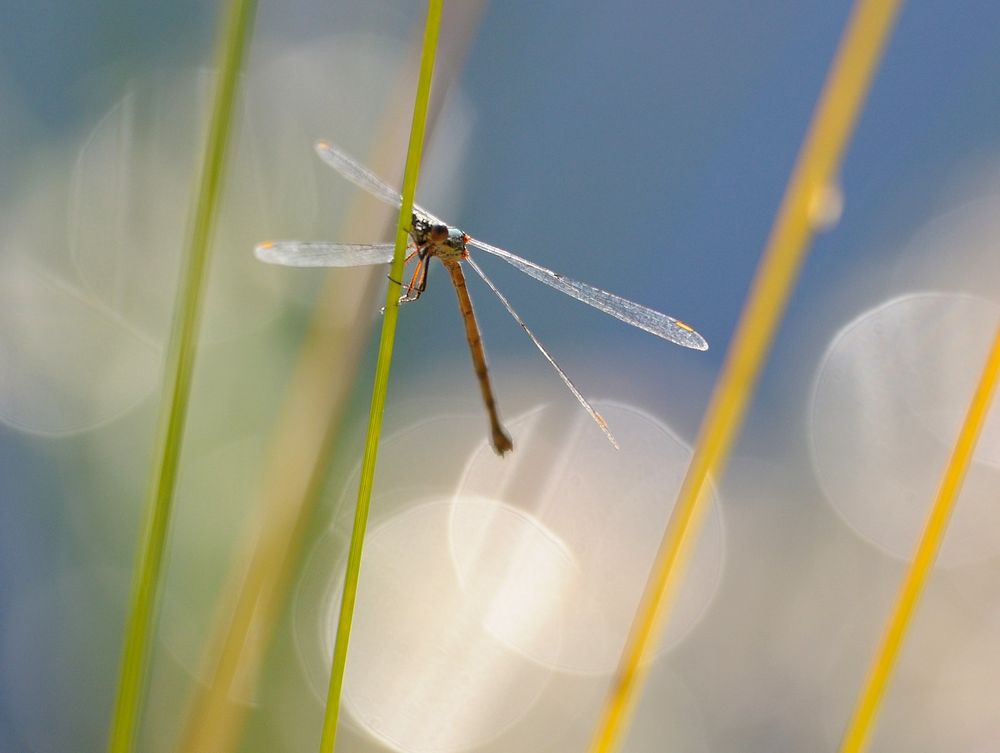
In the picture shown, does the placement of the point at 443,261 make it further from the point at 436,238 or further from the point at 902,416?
the point at 902,416

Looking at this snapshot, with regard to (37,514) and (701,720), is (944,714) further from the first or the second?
(37,514)

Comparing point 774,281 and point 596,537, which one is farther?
point 596,537

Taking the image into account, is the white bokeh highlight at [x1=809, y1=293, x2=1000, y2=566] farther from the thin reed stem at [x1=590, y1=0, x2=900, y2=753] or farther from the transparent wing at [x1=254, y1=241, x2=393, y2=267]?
the transparent wing at [x1=254, y1=241, x2=393, y2=267]

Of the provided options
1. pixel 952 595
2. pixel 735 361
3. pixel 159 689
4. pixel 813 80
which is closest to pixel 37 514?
pixel 159 689

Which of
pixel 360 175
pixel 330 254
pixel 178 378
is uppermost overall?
pixel 360 175

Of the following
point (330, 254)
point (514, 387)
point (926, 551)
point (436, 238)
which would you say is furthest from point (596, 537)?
point (926, 551)

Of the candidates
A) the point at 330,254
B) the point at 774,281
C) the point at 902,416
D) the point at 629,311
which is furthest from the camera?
the point at 902,416
